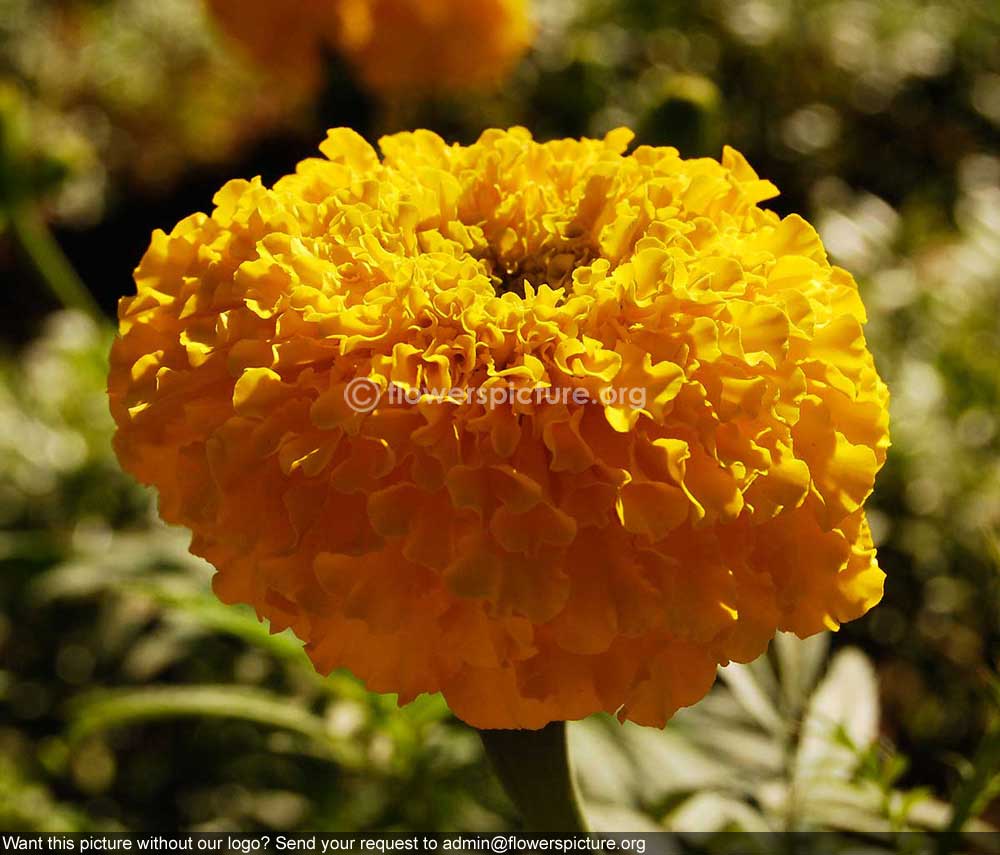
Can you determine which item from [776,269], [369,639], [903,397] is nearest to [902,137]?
[903,397]

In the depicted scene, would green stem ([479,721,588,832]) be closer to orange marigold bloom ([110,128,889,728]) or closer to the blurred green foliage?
orange marigold bloom ([110,128,889,728])

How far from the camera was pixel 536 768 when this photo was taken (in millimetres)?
537

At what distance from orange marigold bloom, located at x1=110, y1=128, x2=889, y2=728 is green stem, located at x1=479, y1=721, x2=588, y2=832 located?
62 mm

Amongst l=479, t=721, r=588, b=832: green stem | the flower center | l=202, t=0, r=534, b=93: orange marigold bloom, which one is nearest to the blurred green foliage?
l=202, t=0, r=534, b=93: orange marigold bloom

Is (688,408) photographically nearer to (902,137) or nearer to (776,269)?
(776,269)

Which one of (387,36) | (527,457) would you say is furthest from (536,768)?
(387,36)

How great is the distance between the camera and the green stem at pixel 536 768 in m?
0.53

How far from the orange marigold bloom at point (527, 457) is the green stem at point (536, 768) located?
0.20ft

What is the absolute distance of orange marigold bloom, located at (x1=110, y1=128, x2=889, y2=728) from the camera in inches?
17.3

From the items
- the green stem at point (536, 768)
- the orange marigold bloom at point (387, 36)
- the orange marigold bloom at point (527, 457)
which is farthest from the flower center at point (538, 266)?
the orange marigold bloom at point (387, 36)

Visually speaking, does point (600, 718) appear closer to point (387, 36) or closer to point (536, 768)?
point (536, 768)

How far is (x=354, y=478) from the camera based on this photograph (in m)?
0.44

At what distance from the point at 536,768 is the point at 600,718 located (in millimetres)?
290

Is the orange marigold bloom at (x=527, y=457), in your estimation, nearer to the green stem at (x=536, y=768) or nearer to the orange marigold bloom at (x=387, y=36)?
the green stem at (x=536, y=768)
